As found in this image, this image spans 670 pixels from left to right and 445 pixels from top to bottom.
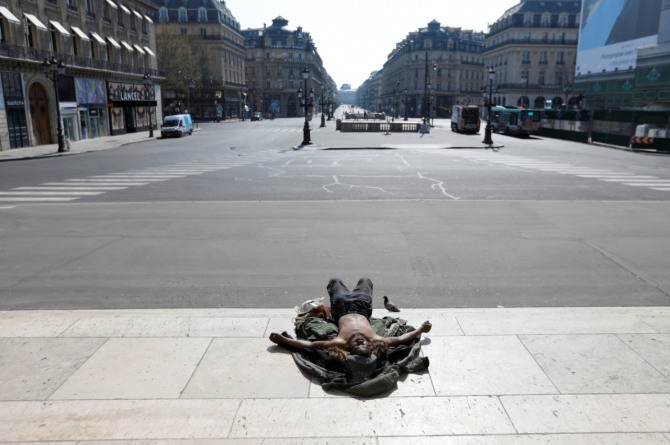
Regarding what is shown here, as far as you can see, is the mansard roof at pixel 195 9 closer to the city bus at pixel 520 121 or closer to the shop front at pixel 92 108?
the shop front at pixel 92 108

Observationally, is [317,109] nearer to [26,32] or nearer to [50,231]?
A: [26,32]

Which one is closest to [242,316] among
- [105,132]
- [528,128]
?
[105,132]

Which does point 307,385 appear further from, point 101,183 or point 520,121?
point 520,121

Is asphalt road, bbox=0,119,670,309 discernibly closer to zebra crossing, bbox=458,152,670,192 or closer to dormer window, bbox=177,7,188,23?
zebra crossing, bbox=458,152,670,192

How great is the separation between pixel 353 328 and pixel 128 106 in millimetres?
50066

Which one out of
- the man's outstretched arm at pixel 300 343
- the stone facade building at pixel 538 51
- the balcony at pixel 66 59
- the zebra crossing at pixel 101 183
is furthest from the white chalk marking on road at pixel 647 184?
the stone facade building at pixel 538 51

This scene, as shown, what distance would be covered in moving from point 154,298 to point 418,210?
758 centimetres

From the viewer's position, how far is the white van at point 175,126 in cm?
4503

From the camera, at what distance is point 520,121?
48.0 metres

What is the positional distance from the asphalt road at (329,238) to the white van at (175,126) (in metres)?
25.8

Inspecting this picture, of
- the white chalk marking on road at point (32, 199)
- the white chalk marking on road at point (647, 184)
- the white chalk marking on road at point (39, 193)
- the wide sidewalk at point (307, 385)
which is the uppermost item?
the white chalk marking on road at point (647, 184)

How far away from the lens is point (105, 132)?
148ft

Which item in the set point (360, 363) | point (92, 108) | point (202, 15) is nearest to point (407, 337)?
point (360, 363)

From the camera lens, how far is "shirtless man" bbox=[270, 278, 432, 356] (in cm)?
485
